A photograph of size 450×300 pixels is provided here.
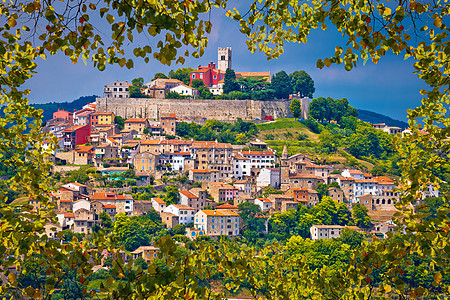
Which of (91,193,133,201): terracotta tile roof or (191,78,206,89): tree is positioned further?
(191,78,206,89): tree

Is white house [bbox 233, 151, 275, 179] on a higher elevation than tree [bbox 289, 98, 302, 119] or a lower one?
lower

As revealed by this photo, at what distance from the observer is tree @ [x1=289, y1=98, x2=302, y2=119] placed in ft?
260

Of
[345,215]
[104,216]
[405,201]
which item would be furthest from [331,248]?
[405,201]

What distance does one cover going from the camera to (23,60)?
17.0 feet

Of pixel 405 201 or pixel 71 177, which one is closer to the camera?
pixel 405 201

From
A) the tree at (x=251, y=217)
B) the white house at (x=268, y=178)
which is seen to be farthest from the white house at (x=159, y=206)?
the white house at (x=268, y=178)

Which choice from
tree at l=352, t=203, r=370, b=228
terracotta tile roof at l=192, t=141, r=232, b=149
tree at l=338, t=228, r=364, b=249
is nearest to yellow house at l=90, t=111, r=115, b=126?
terracotta tile roof at l=192, t=141, r=232, b=149

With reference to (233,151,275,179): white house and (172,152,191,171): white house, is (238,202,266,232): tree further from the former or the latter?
(172,152,191,171): white house

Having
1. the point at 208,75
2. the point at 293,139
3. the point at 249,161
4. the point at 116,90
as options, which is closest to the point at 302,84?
the point at 208,75

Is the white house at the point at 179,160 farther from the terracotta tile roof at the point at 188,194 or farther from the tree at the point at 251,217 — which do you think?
the tree at the point at 251,217

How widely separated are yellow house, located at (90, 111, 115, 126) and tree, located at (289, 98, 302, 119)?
2660 cm

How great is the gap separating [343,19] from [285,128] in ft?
224

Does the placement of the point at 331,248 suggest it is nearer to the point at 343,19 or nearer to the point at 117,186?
the point at 117,186

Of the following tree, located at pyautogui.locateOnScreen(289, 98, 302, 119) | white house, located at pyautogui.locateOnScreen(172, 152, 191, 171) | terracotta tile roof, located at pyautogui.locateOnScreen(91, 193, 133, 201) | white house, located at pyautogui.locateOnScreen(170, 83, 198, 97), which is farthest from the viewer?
tree, located at pyautogui.locateOnScreen(289, 98, 302, 119)
